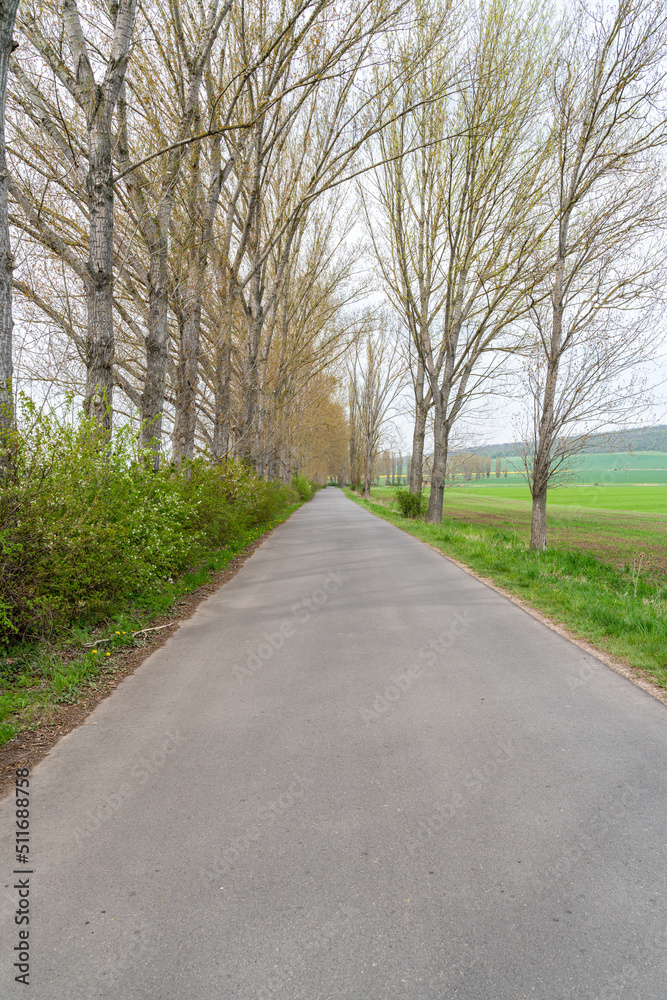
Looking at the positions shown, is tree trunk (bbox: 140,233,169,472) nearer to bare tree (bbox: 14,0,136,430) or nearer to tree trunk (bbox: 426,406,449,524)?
bare tree (bbox: 14,0,136,430)

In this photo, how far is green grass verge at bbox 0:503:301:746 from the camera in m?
3.49

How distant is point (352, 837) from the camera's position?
2303mm

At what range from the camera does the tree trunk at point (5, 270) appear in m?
4.33

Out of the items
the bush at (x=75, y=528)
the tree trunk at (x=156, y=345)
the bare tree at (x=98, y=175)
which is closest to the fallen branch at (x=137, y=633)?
the bush at (x=75, y=528)

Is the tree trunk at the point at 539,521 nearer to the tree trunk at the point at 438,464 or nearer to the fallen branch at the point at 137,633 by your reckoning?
the tree trunk at the point at 438,464

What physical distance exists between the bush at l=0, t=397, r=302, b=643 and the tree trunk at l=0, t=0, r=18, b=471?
16 centimetres

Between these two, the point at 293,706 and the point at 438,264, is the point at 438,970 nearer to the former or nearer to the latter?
the point at 293,706

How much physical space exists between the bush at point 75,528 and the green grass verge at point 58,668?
162 mm

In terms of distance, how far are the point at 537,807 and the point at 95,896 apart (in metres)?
2.02

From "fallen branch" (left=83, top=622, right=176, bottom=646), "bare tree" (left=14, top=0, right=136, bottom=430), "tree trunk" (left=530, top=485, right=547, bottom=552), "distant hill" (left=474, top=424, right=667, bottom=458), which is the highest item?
"bare tree" (left=14, top=0, right=136, bottom=430)

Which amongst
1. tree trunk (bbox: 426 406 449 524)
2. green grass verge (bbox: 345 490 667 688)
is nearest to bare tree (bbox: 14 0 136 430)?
green grass verge (bbox: 345 490 667 688)

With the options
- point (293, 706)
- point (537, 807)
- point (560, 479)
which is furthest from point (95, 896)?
point (560, 479)

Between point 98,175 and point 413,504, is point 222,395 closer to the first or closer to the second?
point 98,175

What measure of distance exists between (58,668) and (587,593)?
20.8 ft
